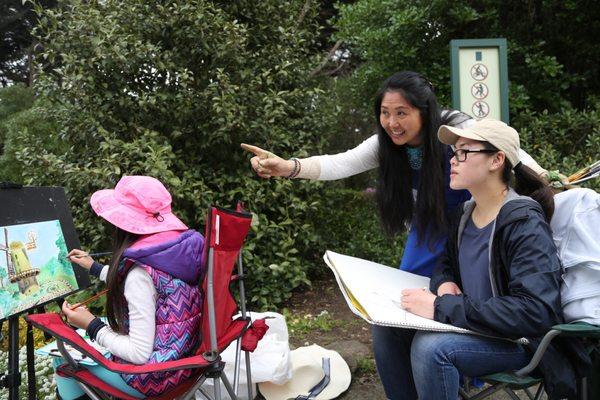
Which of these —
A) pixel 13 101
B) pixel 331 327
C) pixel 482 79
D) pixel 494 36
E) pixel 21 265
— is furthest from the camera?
pixel 13 101

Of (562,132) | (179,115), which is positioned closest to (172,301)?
(179,115)

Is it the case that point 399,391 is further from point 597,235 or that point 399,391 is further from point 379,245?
point 379,245

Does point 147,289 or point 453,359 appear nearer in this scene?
point 453,359

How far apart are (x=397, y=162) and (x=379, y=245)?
2555 millimetres

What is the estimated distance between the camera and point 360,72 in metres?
5.24

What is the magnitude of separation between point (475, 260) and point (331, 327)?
6.86ft

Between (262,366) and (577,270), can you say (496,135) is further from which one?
(262,366)

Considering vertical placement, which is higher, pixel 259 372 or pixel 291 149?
pixel 291 149

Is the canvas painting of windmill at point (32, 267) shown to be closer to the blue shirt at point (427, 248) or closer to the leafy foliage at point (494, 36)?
the blue shirt at point (427, 248)

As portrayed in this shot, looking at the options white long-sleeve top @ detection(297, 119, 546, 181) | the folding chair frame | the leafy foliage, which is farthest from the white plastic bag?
the leafy foliage

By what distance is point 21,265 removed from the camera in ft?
7.29

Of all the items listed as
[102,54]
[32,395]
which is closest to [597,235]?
[32,395]

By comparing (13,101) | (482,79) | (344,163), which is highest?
(13,101)

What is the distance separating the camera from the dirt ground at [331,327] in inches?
117
